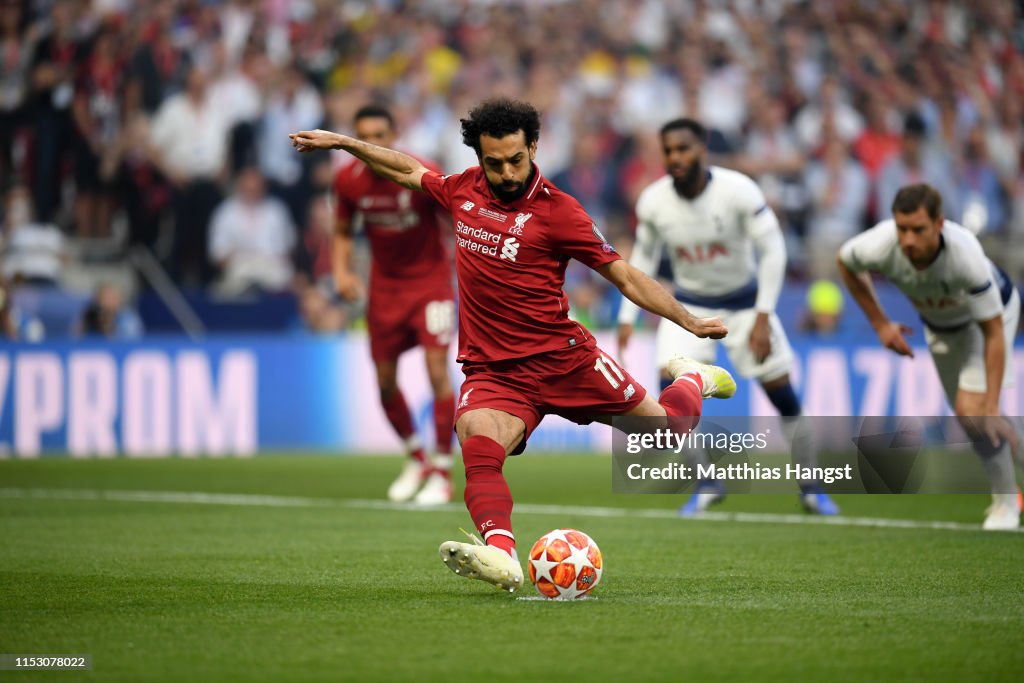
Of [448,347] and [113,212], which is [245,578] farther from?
[113,212]

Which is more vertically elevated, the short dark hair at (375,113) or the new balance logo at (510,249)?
the short dark hair at (375,113)

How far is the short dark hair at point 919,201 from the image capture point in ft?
29.1

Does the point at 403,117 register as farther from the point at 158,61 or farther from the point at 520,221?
the point at 520,221

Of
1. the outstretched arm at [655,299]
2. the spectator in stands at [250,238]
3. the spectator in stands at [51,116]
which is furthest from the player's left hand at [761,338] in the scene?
the spectator in stands at [51,116]

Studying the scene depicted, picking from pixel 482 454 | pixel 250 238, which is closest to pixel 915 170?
pixel 250 238

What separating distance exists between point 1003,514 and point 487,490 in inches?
173

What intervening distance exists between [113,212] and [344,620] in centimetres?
1259

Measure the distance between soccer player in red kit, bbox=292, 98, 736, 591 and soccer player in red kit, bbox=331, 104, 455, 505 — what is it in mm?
3938

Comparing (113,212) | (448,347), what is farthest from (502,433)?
(113,212)

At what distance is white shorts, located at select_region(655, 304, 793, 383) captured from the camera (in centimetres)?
1065

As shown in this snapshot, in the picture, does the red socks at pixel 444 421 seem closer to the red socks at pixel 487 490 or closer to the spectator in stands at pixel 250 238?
the red socks at pixel 487 490

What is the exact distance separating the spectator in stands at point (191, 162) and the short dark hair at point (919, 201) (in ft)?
34.5

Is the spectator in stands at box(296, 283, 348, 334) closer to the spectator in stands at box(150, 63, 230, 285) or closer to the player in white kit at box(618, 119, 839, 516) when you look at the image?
the spectator in stands at box(150, 63, 230, 285)

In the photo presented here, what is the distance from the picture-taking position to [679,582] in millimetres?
6855
